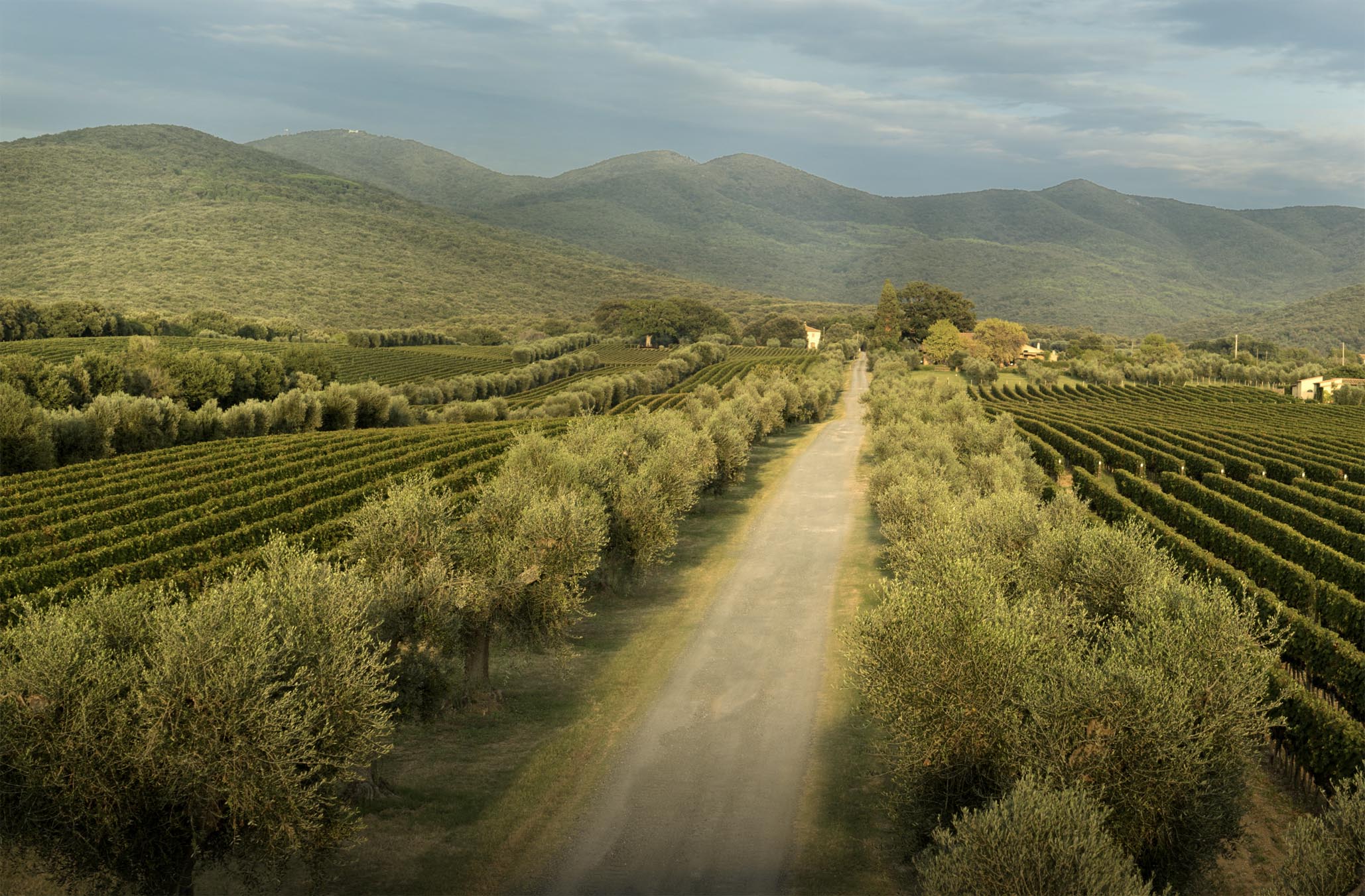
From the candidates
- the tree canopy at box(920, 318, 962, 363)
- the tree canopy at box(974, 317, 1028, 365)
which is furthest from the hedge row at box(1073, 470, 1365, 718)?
the tree canopy at box(974, 317, 1028, 365)

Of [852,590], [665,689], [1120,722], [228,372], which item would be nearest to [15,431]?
[228,372]

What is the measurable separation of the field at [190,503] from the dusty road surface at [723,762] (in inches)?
469

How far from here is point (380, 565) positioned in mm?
19719

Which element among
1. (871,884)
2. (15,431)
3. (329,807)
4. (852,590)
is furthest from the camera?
(15,431)

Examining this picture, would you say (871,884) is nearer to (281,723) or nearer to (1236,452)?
(281,723)

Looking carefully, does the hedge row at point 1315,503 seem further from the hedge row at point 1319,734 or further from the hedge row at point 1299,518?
the hedge row at point 1319,734

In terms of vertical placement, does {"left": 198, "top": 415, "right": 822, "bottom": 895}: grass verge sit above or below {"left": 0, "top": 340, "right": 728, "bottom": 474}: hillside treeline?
below

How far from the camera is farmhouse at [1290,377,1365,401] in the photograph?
367ft

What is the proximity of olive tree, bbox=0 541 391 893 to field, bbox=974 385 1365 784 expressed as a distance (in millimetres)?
15989

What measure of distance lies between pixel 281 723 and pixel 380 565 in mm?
8219

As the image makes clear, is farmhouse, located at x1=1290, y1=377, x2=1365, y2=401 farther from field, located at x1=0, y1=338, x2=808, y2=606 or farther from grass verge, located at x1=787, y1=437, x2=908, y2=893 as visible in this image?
grass verge, located at x1=787, y1=437, x2=908, y2=893

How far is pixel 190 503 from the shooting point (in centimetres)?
3484

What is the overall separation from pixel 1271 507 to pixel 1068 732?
31435mm

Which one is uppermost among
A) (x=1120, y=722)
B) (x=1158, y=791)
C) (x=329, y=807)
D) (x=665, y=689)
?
(x=1120, y=722)
